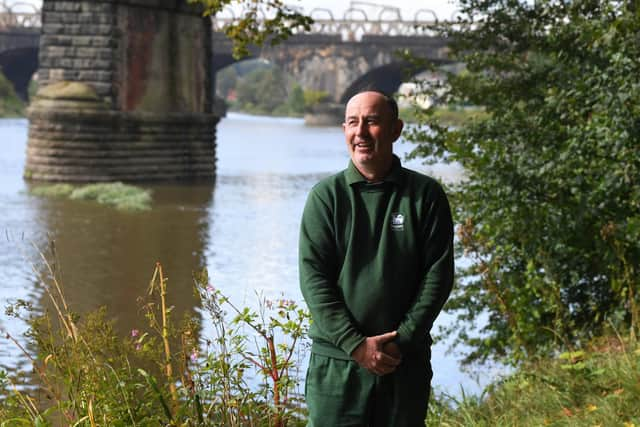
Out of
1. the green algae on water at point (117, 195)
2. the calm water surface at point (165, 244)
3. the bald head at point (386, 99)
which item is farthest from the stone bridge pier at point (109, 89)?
the bald head at point (386, 99)

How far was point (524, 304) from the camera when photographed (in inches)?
334

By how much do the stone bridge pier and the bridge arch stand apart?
52.1m

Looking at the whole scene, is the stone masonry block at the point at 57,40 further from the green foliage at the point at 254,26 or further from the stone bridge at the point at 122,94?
the green foliage at the point at 254,26

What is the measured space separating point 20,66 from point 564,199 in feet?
272

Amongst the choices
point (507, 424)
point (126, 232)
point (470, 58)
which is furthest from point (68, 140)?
point (507, 424)

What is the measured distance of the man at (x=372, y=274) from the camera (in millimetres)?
3877

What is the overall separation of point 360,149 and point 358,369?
75cm

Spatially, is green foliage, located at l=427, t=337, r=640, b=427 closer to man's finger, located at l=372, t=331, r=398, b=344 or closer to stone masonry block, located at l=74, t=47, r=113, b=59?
man's finger, located at l=372, t=331, r=398, b=344

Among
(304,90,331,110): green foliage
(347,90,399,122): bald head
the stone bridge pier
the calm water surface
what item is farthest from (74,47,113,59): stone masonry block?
(304,90,331,110): green foliage

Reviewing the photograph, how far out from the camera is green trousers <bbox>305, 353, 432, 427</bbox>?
3873mm

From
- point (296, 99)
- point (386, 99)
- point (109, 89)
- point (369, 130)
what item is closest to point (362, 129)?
point (369, 130)

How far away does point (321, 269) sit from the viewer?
3.94 meters

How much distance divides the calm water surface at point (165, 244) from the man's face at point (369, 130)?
Answer: 1531mm

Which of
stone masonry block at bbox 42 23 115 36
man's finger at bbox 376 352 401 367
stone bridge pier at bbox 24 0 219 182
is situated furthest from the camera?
stone masonry block at bbox 42 23 115 36
